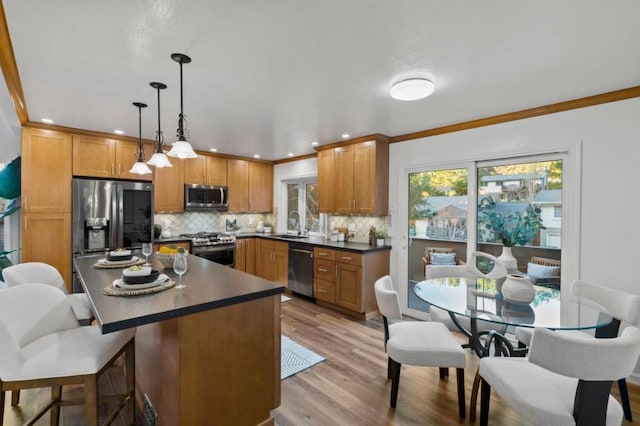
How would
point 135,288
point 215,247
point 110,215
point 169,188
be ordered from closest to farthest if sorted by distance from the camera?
point 135,288 < point 110,215 < point 169,188 < point 215,247

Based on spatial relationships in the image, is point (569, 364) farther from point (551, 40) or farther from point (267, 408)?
point (551, 40)

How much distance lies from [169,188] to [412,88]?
399 cm

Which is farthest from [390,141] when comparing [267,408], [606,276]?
[267,408]

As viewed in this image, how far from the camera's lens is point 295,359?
113 inches

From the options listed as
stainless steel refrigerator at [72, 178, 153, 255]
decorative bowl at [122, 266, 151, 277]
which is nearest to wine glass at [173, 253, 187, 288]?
decorative bowl at [122, 266, 151, 277]

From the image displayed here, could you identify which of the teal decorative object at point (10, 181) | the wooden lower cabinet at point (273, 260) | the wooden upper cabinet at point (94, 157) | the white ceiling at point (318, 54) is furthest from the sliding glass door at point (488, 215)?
the teal decorative object at point (10, 181)

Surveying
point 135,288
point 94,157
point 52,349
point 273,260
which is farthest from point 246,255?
point 52,349

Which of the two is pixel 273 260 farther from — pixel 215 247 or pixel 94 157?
pixel 94 157

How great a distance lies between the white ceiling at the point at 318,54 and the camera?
1.56m

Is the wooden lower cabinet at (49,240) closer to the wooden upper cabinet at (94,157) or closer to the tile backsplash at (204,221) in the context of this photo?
the wooden upper cabinet at (94,157)

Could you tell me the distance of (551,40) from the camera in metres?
1.79

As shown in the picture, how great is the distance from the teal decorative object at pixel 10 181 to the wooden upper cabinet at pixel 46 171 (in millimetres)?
402

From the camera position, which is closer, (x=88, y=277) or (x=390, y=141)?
(x=88, y=277)

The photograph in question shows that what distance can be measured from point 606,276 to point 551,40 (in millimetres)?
2088
